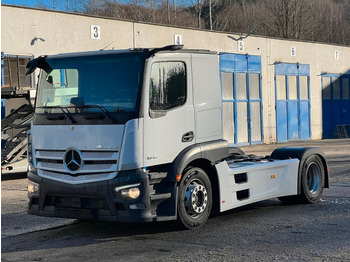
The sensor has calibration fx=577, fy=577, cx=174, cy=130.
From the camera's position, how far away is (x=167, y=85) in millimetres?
7742

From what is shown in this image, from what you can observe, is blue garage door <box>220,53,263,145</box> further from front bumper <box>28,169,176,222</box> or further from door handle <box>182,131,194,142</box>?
front bumper <box>28,169,176,222</box>

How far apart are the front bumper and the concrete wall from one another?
13.8 meters

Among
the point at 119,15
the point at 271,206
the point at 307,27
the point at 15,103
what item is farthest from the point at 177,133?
the point at 307,27

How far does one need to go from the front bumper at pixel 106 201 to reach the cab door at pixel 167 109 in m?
0.33

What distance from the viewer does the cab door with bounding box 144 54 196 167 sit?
7.45 meters

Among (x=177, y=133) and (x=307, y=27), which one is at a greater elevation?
(x=307, y=27)

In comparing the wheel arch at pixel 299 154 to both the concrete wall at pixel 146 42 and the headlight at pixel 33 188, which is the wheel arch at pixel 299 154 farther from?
the concrete wall at pixel 146 42

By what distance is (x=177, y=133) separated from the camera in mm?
7781

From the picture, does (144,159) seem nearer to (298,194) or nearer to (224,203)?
(224,203)

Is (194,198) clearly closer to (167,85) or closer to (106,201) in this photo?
(106,201)

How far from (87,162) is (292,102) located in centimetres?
2721

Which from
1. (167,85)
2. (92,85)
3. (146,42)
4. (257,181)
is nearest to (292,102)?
(146,42)

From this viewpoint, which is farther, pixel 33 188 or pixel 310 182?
pixel 310 182

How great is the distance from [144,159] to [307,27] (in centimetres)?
5167
